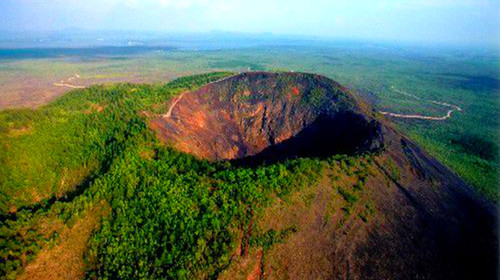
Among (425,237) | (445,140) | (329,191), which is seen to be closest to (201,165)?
(329,191)

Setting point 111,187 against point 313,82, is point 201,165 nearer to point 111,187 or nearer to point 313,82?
point 111,187

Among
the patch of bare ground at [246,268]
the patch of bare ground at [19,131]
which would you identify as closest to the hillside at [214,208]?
the patch of bare ground at [246,268]

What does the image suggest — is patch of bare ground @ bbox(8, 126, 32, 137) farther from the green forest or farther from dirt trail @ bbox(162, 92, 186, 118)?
dirt trail @ bbox(162, 92, 186, 118)

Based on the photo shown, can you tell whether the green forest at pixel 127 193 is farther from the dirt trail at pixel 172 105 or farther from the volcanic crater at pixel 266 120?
the volcanic crater at pixel 266 120

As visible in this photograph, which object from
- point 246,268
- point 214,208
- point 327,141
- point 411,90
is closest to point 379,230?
point 246,268

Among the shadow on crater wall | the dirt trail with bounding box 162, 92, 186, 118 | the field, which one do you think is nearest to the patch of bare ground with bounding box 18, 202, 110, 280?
the dirt trail with bounding box 162, 92, 186, 118
